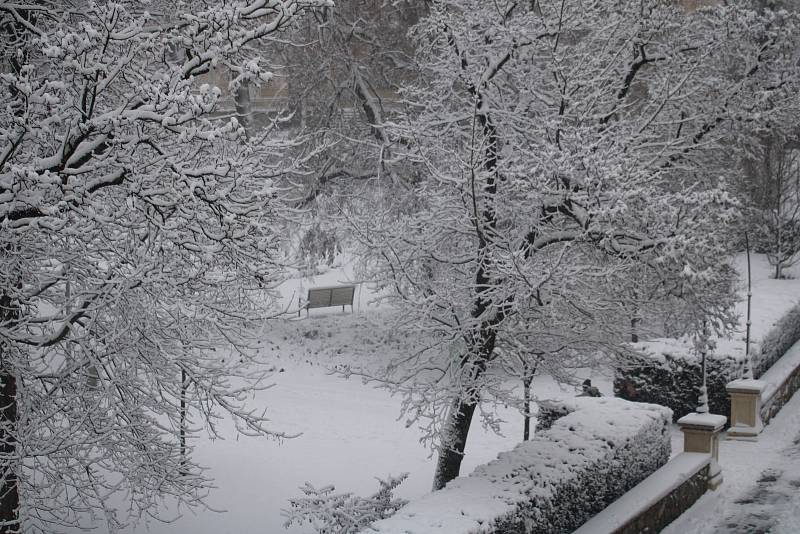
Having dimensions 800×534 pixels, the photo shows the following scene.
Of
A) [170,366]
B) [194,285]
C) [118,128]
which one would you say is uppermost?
[118,128]

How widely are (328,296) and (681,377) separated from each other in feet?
38.3

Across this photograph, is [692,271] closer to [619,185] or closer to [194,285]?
[619,185]

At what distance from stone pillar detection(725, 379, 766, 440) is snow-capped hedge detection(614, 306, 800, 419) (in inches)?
21.3

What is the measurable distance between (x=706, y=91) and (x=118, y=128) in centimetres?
973

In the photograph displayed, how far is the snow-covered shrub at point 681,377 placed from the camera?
15312 mm

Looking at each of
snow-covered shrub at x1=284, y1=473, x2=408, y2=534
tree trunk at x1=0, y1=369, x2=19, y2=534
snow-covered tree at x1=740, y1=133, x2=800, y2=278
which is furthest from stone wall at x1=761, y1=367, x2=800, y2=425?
tree trunk at x1=0, y1=369, x2=19, y2=534

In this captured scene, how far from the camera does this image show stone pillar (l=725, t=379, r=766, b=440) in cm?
1458

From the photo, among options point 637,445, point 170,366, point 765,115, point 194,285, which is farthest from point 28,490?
point 765,115

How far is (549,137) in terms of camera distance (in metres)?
9.45

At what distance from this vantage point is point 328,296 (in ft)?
81.0

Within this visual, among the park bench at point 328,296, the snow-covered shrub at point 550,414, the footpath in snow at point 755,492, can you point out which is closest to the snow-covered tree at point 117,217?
the snow-covered shrub at point 550,414

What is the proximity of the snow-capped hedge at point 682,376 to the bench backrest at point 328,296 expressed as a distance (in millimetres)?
9780

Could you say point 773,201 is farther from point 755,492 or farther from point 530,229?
point 530,229

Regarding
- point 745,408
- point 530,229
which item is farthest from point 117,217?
point 745,408
